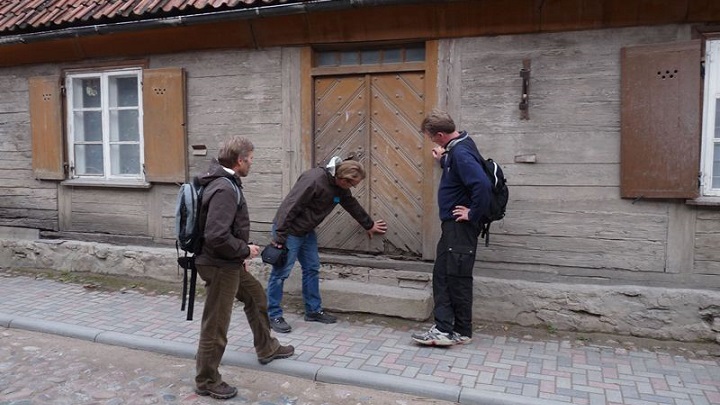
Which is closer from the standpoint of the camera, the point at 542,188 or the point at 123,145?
the point at 542,188

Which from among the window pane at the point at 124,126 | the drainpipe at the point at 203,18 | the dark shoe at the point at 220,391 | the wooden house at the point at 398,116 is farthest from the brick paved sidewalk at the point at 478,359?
the drainpipe at the point at 203,18

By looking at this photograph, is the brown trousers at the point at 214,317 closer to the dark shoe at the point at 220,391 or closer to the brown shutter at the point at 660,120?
the dark shoe at the point at 220,391

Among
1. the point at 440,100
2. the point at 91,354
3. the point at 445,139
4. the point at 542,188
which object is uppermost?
the point at 440,100

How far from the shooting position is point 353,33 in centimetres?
596

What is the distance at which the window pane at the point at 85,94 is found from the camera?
7.51 metres

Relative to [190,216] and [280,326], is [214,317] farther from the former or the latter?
[280,326]

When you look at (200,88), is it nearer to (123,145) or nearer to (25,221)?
(123,145)

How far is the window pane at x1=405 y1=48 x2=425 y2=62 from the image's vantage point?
5.94 meters

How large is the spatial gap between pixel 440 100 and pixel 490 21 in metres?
0.84

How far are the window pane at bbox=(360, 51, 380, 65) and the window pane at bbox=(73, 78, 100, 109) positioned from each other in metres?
3.60

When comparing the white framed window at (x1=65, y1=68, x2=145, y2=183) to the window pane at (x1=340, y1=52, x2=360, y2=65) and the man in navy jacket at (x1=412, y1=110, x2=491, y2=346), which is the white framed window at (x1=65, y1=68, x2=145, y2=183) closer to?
the window pane at (x1=340, y1=52, x2=360, y2=65)

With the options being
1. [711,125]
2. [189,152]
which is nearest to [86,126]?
[189,152]

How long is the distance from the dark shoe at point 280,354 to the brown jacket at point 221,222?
98 centimetres

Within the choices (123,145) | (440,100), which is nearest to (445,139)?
(440,100)
